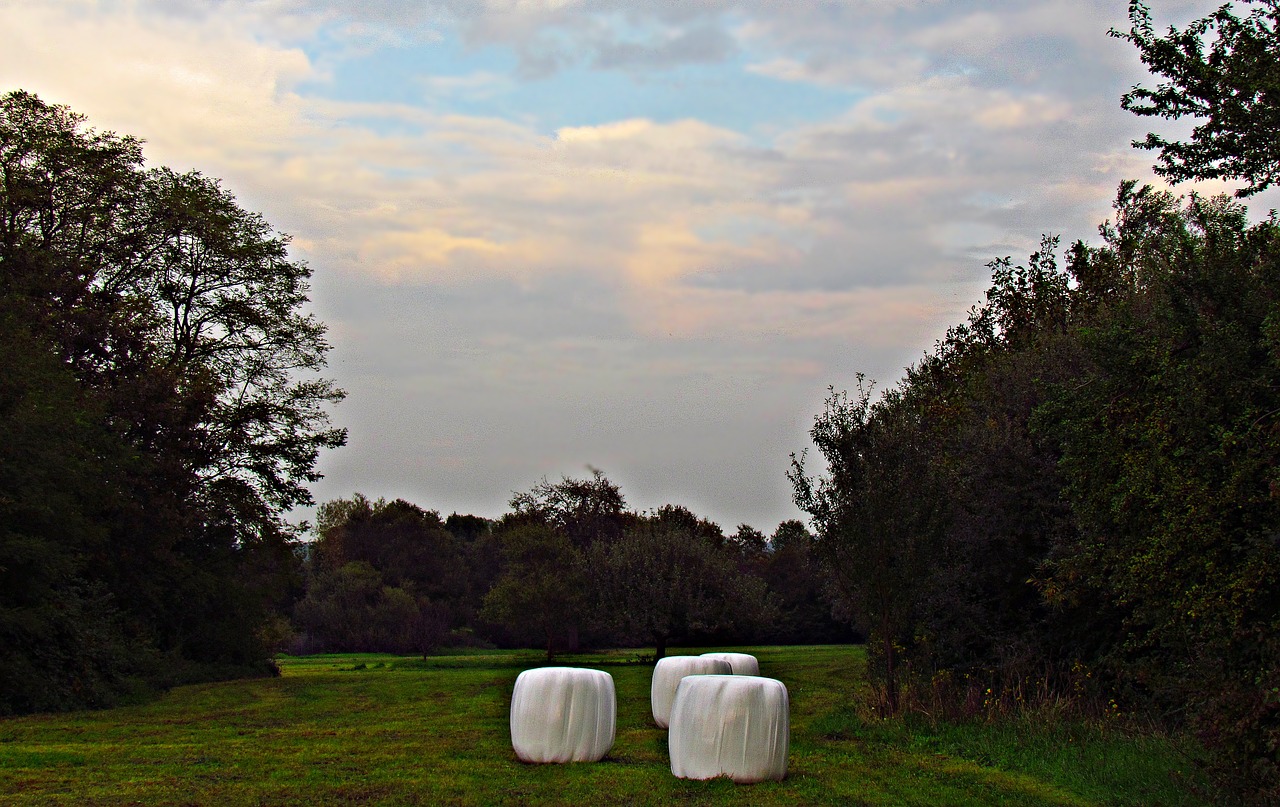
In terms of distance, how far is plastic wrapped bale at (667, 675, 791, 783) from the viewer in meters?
13.2

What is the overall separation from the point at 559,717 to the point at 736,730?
2708 millimetres

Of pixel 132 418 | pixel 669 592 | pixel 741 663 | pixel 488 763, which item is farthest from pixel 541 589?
pixel 488 763

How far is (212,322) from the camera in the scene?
4006cm

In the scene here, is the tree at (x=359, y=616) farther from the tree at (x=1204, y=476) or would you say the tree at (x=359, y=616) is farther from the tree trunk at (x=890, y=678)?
the tree at (x=1204, y=476)

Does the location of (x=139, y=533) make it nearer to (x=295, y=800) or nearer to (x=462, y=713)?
(x=462, y=713)

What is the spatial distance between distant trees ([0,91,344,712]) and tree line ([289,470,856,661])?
12.8 meters

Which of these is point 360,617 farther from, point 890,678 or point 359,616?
point 890,678

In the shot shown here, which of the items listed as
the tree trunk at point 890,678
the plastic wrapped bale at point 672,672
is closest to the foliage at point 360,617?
the tree trunk at point 890,678

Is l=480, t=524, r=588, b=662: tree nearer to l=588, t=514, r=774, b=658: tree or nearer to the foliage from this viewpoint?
l=588, t=514, r=774, b=658: tree

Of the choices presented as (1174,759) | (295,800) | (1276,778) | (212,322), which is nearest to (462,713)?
(295,800)

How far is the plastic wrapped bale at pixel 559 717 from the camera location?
1483cm

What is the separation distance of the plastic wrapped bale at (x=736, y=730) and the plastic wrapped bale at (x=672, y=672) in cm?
572

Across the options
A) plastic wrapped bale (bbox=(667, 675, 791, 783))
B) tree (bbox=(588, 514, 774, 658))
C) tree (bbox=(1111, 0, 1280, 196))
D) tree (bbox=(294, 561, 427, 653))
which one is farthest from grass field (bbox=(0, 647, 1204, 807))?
tree (bbox=(294, 561, 427, 653))

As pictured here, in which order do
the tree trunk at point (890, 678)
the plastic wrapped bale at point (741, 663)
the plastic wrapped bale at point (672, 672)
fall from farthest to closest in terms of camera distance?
1. the plastic wrapped bale at point (741, 663)
2. the tree trunk at point (890, 678)
3. the plastic wrapped bale at point (672, 672)
